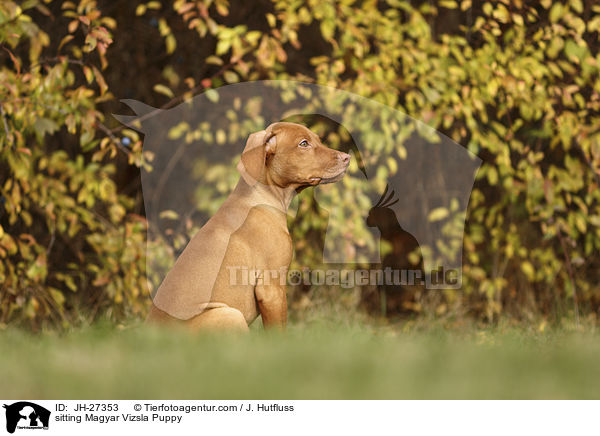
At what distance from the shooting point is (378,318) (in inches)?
198

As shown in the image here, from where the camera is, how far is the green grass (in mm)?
2262

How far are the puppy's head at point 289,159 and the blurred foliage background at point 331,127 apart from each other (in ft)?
4.50

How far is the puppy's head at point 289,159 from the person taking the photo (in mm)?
3023

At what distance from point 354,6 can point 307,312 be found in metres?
2.07

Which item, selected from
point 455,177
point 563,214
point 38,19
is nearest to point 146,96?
point 38,19

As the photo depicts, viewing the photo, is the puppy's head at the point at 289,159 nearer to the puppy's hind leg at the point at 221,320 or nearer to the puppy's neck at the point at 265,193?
the puppy's neck at the point at 265,193

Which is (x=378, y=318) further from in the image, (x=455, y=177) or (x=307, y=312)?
(x=455, y=177)

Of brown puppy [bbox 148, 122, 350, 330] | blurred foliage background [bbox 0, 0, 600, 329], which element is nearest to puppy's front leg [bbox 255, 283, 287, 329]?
brown puppy [bbox 148, 122, 350, 330]

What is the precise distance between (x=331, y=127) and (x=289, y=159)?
6.16 feet
